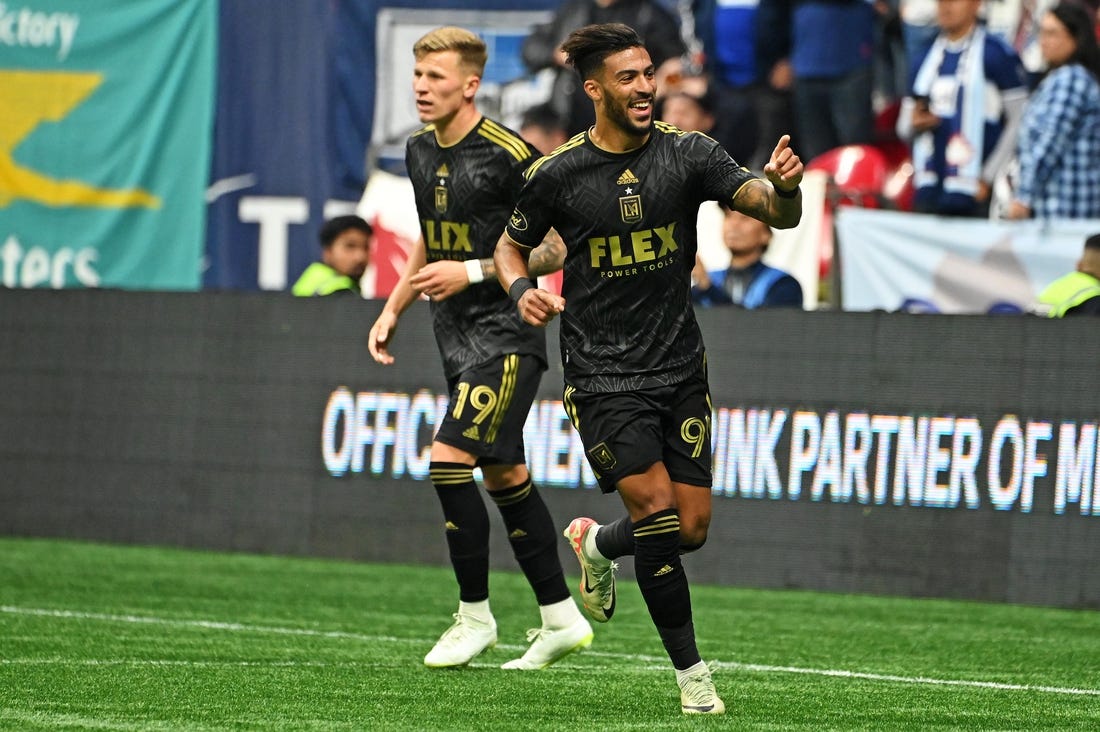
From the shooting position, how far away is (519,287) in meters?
6.79

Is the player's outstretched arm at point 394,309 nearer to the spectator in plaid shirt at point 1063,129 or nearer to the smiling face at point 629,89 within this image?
the smiling face at point 629,89

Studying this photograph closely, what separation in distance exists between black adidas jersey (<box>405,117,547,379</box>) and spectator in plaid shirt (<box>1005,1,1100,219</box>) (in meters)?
5.68

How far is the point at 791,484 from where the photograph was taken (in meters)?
10.9

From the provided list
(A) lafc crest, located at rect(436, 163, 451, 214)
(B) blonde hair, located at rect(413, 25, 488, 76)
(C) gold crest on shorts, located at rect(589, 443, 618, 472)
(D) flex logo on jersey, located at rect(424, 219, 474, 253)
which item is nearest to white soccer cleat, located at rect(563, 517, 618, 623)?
(C) gold crest on shorts, located at rect(589, 443, 618, 472)

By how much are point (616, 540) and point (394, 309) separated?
1634 mm

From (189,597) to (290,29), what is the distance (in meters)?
6.98

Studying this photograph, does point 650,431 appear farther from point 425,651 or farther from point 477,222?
point 425,651

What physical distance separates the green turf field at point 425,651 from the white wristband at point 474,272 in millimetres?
1520

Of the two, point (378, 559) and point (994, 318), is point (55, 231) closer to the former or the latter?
point (378, 559)

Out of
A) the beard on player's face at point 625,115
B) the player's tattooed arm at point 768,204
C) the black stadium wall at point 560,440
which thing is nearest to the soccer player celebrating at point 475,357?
the beard on player's face at point 625,115

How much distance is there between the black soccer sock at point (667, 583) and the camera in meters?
6.46

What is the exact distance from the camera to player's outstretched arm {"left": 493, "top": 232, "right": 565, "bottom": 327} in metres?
6.41

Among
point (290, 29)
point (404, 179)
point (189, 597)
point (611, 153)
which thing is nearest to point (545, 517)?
point (611, 153)

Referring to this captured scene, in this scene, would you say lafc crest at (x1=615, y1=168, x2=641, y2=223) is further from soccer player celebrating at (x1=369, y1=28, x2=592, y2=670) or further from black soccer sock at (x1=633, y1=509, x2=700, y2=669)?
soccer player celebrating at (x1=369, y1=28, x2=592, y2=670)
